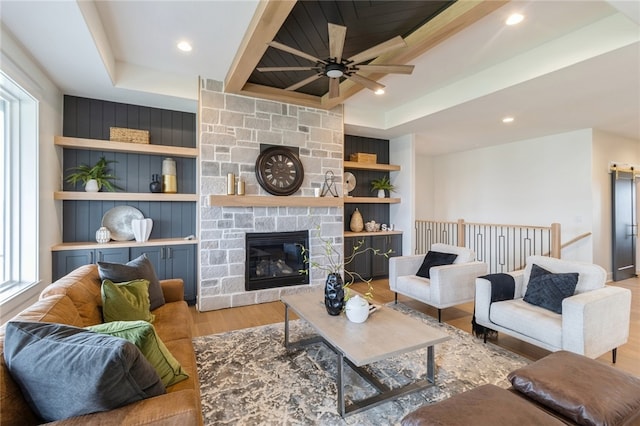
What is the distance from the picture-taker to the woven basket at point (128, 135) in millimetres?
3848

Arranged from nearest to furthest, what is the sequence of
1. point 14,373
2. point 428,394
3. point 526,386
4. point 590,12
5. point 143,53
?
point 14,373 < point 526,386 < point 428,394 < point 590,12 < point 143,53

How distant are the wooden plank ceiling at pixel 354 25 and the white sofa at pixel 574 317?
2.26m

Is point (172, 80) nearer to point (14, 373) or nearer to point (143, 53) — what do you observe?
point (143, 53)

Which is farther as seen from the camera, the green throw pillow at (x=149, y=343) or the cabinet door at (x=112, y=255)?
the cabinet door at (x=112, y=255)

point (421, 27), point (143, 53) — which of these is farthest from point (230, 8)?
Answer: point (421, 27)

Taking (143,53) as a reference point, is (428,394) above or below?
below

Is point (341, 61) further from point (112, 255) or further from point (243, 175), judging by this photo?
point (112, 255)

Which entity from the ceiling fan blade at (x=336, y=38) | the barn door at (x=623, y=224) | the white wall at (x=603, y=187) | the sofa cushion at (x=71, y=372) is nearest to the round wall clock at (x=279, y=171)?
the ceiling fan blade at (x=336, y=38)

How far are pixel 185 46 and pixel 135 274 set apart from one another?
2248 mm

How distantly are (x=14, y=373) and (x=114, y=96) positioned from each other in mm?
3597

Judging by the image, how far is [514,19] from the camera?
8.43 ft

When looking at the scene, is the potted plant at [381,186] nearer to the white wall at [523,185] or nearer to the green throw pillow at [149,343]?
the white wall at [523,185]

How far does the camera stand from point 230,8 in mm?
2514

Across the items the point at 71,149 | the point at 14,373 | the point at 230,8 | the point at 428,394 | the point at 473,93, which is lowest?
the point at 428,394
